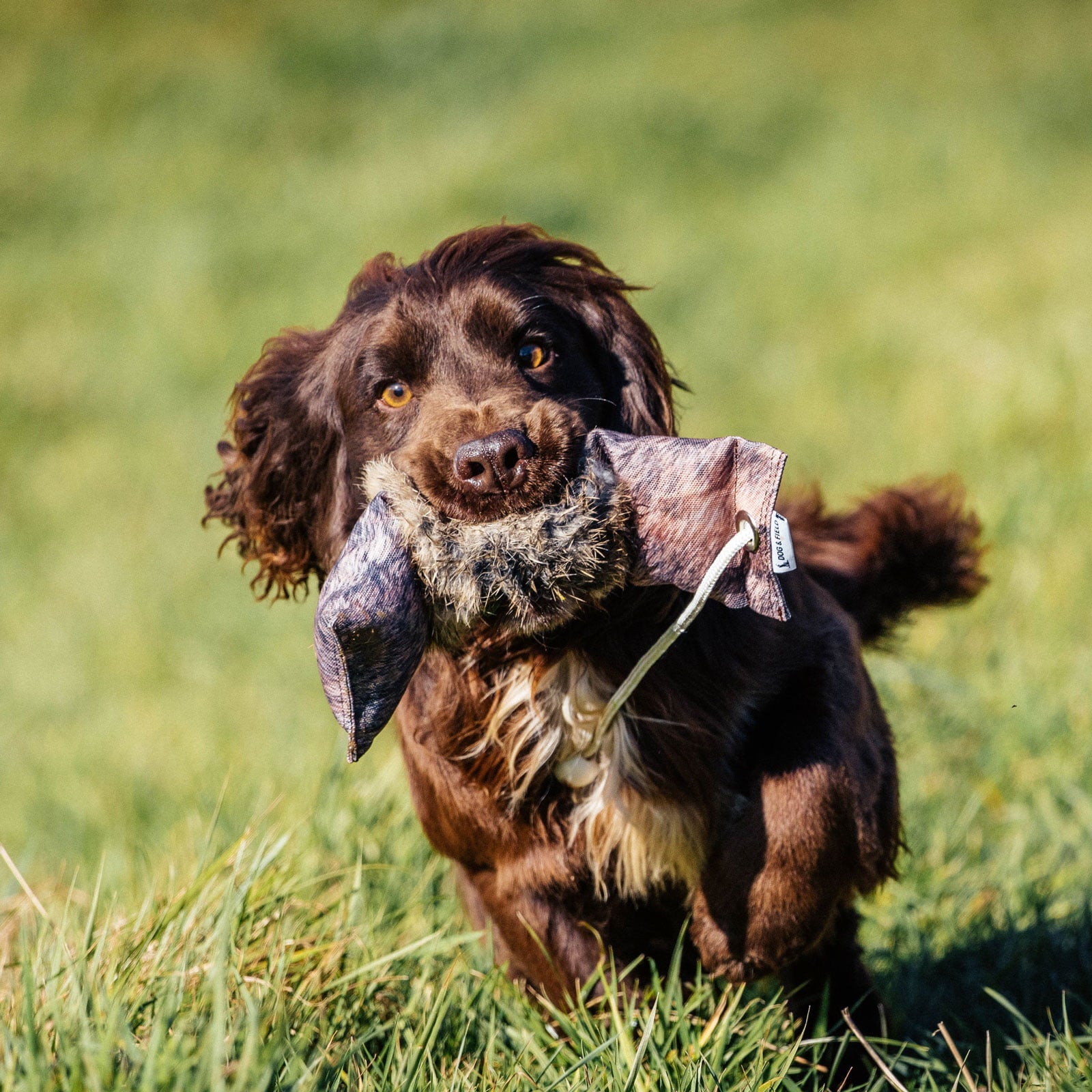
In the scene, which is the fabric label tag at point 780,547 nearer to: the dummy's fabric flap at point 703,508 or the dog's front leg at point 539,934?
the dummy's fabric flap at point 703,508

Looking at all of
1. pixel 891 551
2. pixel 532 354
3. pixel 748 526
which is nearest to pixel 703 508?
pixel 748 526

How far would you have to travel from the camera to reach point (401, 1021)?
103 inches

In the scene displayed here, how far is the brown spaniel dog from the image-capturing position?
2.71m

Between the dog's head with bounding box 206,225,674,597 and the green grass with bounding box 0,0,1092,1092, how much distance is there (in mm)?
823

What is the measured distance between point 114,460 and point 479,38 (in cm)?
993

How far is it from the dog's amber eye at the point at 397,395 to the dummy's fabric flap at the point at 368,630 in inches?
23.4

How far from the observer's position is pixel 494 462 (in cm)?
238

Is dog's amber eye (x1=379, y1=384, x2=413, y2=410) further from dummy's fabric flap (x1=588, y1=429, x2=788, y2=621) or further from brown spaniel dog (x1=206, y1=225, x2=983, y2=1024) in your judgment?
dummy's fabric flap (x1=588, y1=429, x2=788, y2=621)

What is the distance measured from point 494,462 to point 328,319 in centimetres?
922

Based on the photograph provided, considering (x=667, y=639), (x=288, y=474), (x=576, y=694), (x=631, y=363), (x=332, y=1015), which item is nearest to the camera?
(x=667, y=639)

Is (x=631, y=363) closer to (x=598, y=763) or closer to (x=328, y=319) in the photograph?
(x=598, y=763)

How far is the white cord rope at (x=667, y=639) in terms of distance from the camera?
91.1 inches

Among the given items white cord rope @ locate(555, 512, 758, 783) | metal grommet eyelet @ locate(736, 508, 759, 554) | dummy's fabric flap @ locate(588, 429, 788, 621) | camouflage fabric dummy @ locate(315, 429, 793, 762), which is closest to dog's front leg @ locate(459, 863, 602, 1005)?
white cord rope @ locate(555, 512, 758, 783)

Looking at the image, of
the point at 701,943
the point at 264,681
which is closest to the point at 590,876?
the point at 701,943
